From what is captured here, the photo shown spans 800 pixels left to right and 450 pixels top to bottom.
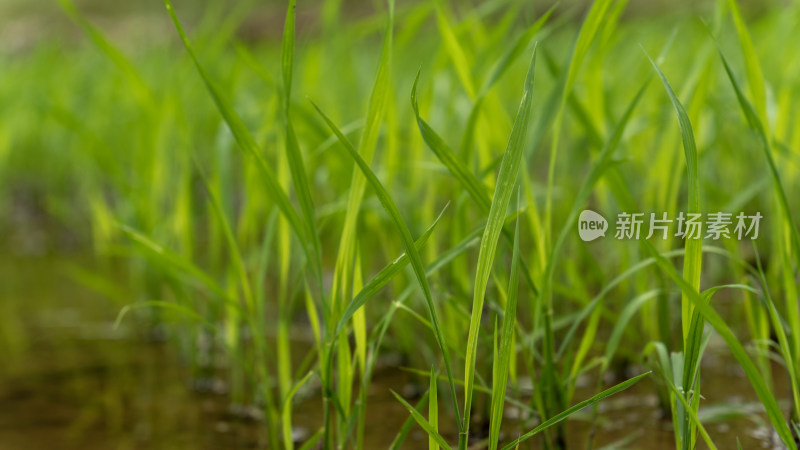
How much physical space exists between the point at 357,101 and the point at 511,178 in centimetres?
127

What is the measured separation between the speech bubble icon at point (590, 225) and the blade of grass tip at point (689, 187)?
35 centimetres

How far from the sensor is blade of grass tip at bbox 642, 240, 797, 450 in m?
0.47

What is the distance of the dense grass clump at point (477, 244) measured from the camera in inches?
22.1

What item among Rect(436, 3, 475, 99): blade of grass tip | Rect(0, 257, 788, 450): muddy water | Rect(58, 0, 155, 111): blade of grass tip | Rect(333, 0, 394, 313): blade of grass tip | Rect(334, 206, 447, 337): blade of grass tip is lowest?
Rect(0, 257, 788, 450): muddy water

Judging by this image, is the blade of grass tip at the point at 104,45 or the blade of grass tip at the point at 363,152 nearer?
the blade of grass tip at the point at 363,152

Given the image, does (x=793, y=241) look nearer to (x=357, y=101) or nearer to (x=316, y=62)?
(x=316, y=62)

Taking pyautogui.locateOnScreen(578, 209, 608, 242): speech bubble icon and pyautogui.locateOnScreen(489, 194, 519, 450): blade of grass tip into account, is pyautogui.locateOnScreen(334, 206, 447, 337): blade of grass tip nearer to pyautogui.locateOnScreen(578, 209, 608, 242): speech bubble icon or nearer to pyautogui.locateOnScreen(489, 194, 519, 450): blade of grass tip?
pyautogui.locateOnScreen(489, 194, 519, 450): blade of grass tip

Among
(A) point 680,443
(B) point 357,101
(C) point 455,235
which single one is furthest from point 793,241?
(B) point 357,101

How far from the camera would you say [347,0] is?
8.67m

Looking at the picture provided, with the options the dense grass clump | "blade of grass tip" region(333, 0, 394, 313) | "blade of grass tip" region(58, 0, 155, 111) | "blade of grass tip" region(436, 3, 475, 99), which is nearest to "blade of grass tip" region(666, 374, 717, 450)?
the dense grass clump

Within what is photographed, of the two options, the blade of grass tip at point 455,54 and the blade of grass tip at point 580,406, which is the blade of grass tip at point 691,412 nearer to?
the blade of grass tip at point 580,406

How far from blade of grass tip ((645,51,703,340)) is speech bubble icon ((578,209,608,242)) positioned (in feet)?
1.15

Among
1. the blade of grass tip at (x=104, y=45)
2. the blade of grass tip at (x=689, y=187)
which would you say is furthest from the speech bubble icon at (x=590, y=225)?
the blade of grass tip at (x=104, y=45)

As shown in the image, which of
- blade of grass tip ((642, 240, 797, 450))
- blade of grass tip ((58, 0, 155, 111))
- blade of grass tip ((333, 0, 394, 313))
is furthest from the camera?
blade of grass tip ((58, 0, 155, 111))
